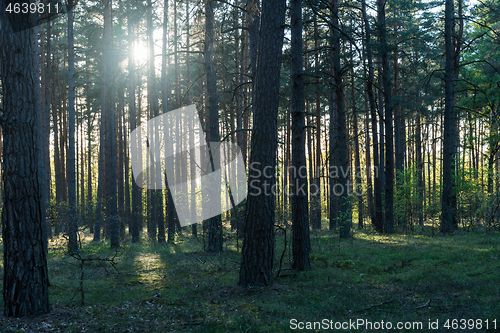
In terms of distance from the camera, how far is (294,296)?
650 cm

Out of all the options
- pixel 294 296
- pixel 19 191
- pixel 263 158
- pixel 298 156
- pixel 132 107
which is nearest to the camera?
pixel 19 191

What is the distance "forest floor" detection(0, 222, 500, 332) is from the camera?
204 inches

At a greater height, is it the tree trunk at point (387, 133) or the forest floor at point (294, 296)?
the tree trunk at point (387, 133)

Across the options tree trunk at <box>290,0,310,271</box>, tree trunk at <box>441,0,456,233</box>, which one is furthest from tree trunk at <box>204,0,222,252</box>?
tree trunk at <box>441,0,456,233</box>

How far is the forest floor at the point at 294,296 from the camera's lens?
A: 5.18 meters

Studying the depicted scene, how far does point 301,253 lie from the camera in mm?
8625

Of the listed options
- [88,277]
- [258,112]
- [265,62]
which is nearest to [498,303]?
[258,112]

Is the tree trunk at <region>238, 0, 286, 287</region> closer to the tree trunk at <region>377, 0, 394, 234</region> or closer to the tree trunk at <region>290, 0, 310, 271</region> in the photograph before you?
the tree trunk at <region>290, 0, 310, 271</region>

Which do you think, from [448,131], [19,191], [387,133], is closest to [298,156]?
[19,191]

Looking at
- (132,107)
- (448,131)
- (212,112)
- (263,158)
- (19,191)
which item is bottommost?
(19,191)

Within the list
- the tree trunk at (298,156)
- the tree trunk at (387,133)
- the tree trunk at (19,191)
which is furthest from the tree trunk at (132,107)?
the tree trunk at (19,191)

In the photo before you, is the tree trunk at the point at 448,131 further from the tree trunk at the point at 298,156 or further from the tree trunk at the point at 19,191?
the tree trunk at the point at 19,191

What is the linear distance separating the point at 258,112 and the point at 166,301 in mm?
4053

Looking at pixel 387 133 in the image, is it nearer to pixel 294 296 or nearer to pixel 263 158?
pixel 263 158
